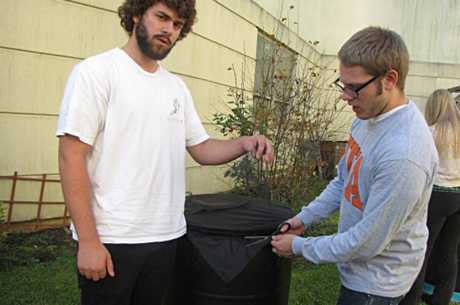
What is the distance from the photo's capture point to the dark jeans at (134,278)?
168cm

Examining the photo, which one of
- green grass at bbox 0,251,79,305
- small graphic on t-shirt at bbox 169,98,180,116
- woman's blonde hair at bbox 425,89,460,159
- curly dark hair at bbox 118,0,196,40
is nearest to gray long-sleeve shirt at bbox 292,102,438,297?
small graphic on t-shirt at bbox 169,98,180,116

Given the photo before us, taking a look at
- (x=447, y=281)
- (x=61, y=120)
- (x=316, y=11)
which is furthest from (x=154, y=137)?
(x=316, y=11)

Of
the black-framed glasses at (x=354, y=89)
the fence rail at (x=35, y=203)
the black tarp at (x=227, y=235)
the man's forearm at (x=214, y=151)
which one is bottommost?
the fence rail at (x=35, y=203)

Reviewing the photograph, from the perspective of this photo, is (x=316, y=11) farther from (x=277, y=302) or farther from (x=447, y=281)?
(x=277, y=302)

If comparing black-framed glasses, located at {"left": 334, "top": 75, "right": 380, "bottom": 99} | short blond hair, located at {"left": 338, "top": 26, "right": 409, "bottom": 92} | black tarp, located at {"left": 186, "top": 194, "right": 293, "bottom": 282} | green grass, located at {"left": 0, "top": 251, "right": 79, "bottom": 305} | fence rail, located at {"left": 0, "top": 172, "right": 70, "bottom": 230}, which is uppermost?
short blond hair, located at {"left": 338, "top": 26, "right": 409, "bottom": 92}

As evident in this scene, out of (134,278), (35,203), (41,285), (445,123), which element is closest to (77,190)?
(134,278)

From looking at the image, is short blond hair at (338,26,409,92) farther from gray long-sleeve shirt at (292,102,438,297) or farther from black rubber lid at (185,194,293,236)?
black rubber lid at (185,194,293,236)

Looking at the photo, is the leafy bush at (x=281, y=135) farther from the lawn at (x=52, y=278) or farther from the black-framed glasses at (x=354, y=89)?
the black-framed glasses at (x=354, y=89)

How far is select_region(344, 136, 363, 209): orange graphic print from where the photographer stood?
1.67m

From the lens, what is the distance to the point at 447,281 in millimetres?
3508

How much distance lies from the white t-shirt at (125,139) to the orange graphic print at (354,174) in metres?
0.71

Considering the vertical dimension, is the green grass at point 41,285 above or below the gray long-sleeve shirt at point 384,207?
below

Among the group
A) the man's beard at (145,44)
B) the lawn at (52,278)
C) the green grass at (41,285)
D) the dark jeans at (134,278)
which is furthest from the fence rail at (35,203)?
the man's beard at (145,44)

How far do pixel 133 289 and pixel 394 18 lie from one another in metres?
13.1
